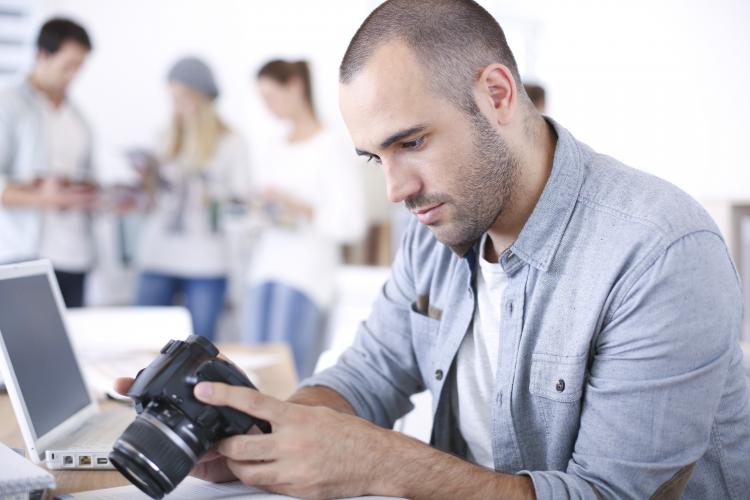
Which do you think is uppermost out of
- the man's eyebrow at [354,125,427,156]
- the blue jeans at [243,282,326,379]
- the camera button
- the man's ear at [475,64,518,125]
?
the man's ear at [475,64,518,125]

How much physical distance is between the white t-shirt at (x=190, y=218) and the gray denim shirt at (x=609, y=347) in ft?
6.32

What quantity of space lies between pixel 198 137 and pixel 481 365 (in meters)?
2.15

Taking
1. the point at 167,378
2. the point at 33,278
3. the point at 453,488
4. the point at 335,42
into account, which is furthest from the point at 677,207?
the point at 335,42

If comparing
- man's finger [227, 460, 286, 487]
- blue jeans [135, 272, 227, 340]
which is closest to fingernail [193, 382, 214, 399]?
man's finger [227, 460, 286, 487]

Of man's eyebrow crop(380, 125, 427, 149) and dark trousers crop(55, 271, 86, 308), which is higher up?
man's eyebrow crop(380, 125, 427, 149)

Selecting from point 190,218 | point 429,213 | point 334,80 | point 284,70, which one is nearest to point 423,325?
point 429,213

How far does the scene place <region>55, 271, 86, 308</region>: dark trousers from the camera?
9.30 ft

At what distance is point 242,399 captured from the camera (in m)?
0.85

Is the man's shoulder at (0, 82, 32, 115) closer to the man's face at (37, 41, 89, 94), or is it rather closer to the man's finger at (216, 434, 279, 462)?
the man's face at (37, 41, 89, 94)

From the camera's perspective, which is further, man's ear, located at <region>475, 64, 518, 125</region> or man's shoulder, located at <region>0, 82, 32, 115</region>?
man's shoulder, located at <region>0, 82, 32, 115</region>

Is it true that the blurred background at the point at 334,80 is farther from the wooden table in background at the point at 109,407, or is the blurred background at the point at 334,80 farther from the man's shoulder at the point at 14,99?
the wooden table in background at the point at 109,407

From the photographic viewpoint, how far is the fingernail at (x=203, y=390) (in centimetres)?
83

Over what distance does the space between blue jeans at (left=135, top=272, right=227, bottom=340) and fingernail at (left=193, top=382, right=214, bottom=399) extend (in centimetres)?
236

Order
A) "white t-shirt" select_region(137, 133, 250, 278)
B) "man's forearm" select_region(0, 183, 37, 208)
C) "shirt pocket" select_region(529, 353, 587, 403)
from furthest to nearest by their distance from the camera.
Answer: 1. "white t-shirt" select_region(137, 133, 250, 278)
2. "man's forearm" select_region(0, 183, 37, 208)
3. "shirt pocket" select_region(529, 353, 587, 403)
